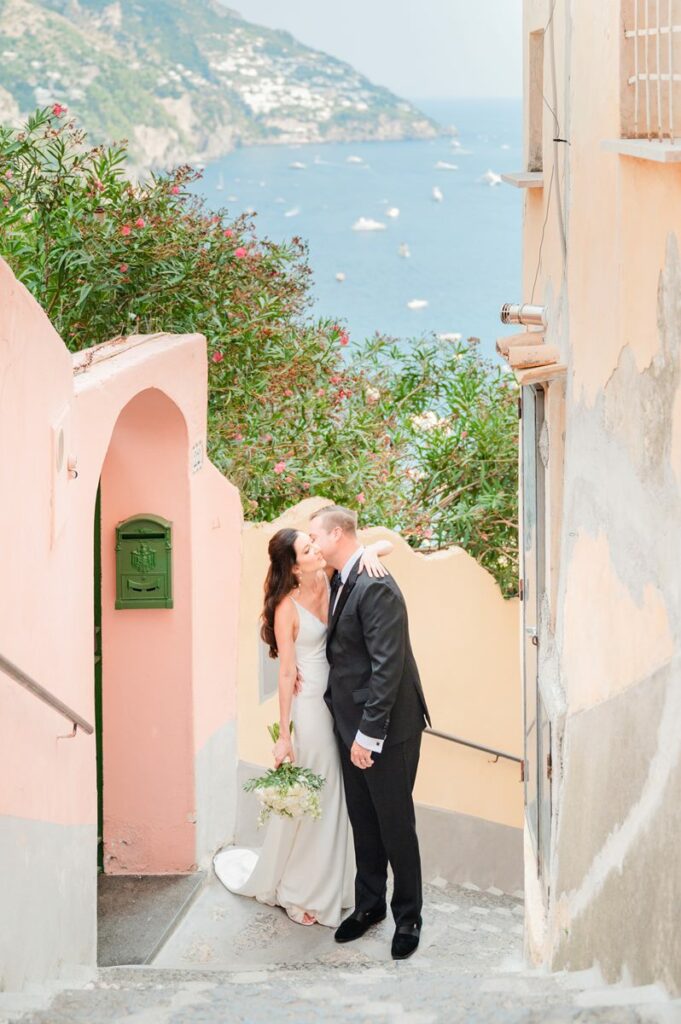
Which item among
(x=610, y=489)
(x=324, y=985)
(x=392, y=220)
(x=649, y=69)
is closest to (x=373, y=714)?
(x=324, y=985)

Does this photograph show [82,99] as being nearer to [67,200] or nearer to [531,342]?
[67,200]

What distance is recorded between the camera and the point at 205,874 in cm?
685

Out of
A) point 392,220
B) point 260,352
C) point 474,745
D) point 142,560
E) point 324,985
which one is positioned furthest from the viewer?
point 392,220

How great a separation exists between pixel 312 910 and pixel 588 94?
3762mm

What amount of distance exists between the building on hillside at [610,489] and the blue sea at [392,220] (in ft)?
81.9

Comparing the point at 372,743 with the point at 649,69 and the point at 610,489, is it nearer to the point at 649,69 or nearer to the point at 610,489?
the point at 610,489

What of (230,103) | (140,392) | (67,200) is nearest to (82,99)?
(230,103)

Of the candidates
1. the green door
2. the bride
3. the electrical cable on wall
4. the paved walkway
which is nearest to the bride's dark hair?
the bride

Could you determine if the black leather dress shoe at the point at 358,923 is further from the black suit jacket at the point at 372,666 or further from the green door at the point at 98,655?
the green door at the point at 98,655

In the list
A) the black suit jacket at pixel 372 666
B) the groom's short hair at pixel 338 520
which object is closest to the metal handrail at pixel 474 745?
the black suit jacket at pixel 372 666

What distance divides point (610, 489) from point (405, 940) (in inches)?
103

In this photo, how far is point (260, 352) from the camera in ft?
31.4

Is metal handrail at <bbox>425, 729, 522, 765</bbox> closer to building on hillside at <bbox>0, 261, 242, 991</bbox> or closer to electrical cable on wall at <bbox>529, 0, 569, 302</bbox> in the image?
building on hillside at <bbox>0, 261, 242, 991</bbox>

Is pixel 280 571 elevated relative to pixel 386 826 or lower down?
elevated
